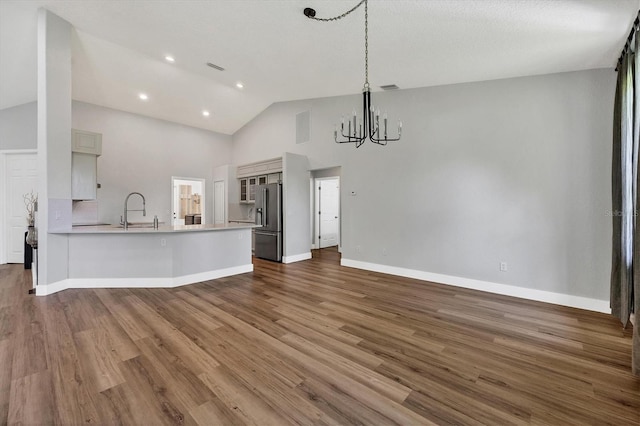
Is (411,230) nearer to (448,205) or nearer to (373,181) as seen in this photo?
(448,205)

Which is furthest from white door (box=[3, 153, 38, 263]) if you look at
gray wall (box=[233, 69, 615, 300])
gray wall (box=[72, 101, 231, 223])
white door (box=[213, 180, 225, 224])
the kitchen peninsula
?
gray wall (box=[233, 69, 615, 300])

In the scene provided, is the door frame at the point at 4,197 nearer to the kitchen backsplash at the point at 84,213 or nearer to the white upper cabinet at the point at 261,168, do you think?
the kitchen backsplash at the point at 84,213

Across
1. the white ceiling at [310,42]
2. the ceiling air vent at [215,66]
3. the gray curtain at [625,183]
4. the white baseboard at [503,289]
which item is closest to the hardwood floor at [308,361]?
the white baseboard at [503,289]

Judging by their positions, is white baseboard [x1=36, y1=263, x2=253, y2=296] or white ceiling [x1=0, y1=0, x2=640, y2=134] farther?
white baseboard [x1=36, y1=263, x2=253, y2=296]

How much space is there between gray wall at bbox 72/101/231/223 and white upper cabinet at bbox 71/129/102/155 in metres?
1.83

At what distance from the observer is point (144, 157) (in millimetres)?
6617

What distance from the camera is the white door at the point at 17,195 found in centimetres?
528

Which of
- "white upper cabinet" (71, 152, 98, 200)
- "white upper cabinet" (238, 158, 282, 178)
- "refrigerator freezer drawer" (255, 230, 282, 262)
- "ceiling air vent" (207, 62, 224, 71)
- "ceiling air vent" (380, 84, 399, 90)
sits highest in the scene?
"ceiling air vent" (207, 62, 224, 71)

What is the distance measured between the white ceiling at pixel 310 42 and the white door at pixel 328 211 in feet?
9.38

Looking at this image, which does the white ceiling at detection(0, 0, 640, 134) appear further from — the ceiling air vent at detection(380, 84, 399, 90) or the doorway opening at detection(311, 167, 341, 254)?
the doorway opening at detection(311, 167, 341, 254)

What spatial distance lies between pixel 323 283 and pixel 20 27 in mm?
5612

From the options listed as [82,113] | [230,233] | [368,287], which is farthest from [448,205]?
[82,113]

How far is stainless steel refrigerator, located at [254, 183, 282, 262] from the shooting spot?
587 centimetres

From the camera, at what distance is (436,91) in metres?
4.36
